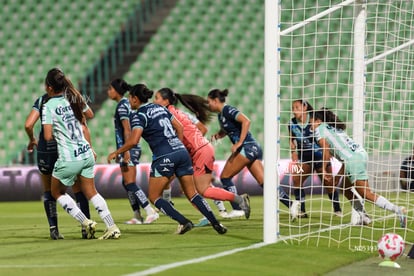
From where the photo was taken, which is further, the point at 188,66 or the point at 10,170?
the point at 188,66

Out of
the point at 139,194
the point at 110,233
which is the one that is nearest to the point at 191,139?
the point at 139,194

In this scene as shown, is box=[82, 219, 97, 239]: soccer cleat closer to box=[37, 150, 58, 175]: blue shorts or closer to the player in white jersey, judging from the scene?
box=[37, 150, 58, 175]: blue shorts

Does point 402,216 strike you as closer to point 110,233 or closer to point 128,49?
point 110,233

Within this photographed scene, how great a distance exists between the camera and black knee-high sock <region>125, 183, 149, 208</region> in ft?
45.2

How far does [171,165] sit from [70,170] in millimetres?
1401

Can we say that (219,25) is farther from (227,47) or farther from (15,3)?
(15,3)

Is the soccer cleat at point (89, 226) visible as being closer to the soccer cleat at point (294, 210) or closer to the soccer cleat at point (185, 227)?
the soccer cleat at point (185, 227)

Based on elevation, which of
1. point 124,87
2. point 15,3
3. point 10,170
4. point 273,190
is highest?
point 15,3

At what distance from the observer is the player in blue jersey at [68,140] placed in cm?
1051

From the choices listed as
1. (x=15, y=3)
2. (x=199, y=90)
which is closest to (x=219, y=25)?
(x=199, y=90)

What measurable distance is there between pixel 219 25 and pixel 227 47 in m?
0.92

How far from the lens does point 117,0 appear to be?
29250mm

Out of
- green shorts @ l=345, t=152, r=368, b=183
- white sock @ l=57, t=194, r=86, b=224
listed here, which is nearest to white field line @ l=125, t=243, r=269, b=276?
white sock @ l=57, t=194, r=86, b=224

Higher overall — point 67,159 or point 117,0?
point 117,0
